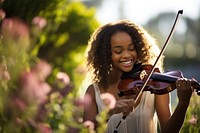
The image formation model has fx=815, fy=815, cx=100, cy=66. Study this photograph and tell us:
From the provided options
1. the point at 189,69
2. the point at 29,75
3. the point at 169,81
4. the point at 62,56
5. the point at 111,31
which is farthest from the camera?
the point at 189,69

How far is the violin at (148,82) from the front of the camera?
15.4ft

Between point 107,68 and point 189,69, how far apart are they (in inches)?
1227

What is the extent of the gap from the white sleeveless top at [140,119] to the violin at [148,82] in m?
0.16

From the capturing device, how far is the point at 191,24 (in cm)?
4234

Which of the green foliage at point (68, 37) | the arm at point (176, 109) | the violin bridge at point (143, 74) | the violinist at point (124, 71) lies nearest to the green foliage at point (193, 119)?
the violinist at point (124, 71)

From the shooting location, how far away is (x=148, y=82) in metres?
4.83

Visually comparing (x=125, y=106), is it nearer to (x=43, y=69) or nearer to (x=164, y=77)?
(x=164, y=77)

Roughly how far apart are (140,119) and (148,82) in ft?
0.85

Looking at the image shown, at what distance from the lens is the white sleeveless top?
492cm

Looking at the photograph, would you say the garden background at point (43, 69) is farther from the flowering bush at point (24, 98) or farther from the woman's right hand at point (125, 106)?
the woman's right hand at point (125, 106)

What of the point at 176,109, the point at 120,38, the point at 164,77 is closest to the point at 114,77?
the point at 120,38

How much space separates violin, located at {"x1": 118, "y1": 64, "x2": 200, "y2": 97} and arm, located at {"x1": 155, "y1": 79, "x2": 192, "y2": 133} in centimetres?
11

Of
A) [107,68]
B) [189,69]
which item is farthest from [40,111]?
[189,69]

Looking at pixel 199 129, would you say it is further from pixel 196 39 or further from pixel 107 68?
pixel 196 39
